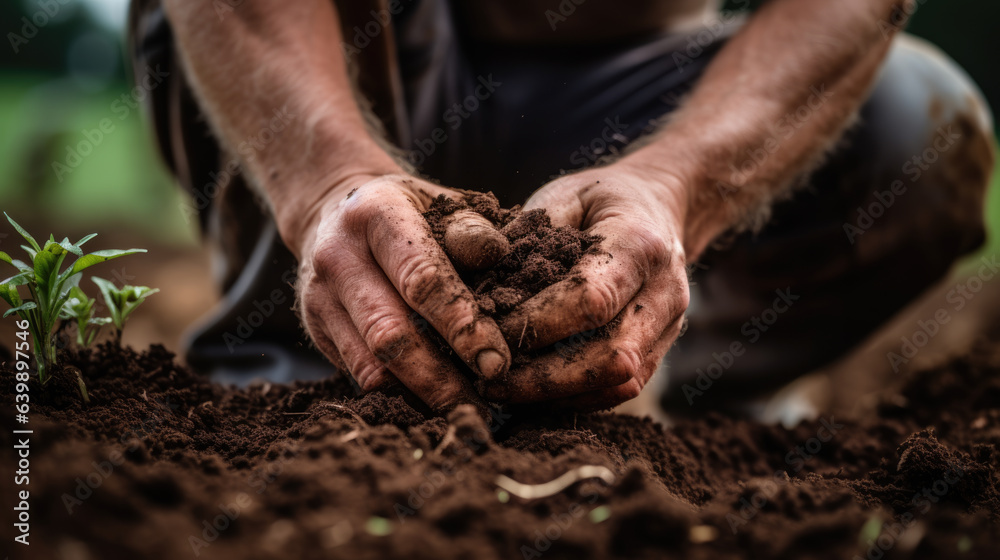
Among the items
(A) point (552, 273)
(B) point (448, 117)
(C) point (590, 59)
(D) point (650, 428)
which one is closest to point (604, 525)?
(A) point (552, 273)

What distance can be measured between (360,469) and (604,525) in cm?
31

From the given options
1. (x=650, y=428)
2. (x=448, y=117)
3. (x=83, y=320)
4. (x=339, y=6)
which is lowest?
(x=650, y=428)

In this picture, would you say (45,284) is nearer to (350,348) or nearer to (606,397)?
(350,348)

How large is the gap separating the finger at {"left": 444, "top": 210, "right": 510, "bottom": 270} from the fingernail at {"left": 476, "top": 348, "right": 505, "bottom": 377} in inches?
6.5

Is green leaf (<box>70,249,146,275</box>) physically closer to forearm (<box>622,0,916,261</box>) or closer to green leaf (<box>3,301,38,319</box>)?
green leaf (<box>3,301,38,319</box>)

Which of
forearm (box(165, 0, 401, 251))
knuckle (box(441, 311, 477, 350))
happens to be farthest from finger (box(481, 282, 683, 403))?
forearm (box(165, 0, 401, 251))

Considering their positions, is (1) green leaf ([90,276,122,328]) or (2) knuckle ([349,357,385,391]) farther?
(1) green leaf ([90,276,122,328])

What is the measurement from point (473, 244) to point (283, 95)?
83cm

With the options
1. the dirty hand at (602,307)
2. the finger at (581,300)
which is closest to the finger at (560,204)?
the dirty hand at (602,307)

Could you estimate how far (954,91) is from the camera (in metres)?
2.47

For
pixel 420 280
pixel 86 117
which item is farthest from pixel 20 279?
pixel 86 117

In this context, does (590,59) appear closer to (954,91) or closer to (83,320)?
(954,91)

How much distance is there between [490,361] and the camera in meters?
1.04

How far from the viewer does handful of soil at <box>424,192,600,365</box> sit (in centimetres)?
109
